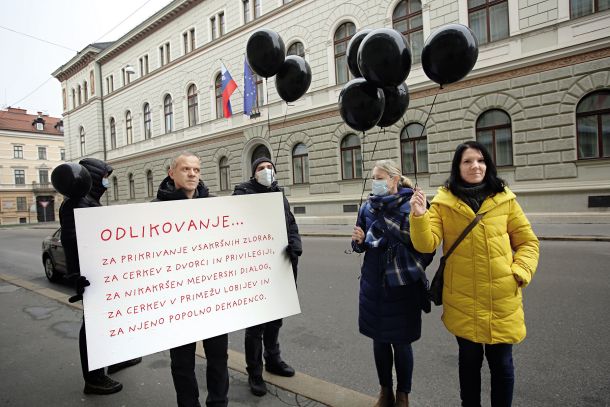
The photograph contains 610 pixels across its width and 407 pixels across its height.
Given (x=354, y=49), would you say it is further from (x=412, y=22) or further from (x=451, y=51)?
(x=412, y=22)

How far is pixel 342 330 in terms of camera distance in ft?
14.0

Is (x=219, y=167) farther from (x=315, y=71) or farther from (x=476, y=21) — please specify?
(x=476, y=21)

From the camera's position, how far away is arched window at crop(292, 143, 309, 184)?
19172 millimetres

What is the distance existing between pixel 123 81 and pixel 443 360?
34805 millimetres

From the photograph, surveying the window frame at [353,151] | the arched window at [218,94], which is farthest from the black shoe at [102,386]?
the arched window at [218,94]

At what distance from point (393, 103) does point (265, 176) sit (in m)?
1.38

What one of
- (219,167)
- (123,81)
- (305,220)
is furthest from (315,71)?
(123,81)

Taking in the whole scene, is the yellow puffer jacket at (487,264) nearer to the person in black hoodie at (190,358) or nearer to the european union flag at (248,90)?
the person in black hoodie at (190,358)

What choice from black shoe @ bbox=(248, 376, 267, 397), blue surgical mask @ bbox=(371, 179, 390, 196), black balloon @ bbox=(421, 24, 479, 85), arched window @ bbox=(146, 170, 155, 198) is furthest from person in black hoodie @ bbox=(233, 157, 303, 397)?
arched window @ bbox=(146, 170, 155, 198)

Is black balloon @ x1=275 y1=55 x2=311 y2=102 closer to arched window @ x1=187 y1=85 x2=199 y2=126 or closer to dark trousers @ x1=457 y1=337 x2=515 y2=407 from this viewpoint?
dark trousers @ x1=457 y1=337 x2=515 y2=407

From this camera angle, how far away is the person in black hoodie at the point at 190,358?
242 centimetres

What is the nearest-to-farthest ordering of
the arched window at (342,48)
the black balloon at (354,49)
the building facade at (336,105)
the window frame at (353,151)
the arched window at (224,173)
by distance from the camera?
the black balloon at (354,49) < the building facade at (336,105) < the window frame at (353,151) < the arched window at (342,48) < the arched window at (224,173)

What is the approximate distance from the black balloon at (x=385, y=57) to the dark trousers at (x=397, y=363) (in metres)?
1.94

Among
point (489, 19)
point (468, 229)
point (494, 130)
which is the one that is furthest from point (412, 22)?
point (468, 229)
